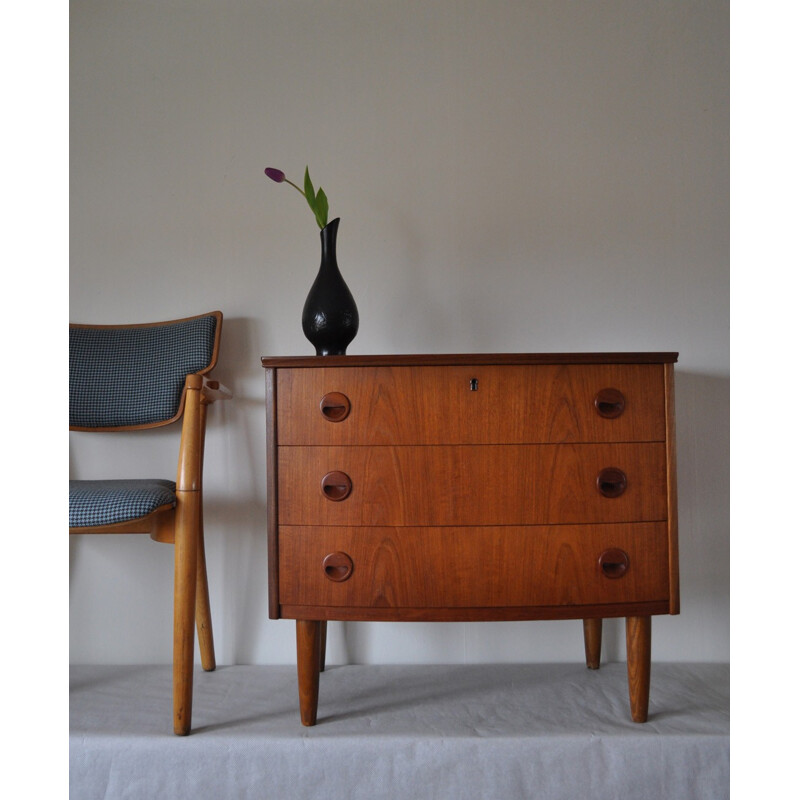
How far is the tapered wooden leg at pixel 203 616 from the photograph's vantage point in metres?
1.47

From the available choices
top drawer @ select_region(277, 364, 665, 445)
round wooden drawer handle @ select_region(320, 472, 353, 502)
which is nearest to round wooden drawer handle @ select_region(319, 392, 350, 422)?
top drawer @ select_region(277, 364, 665, 445)

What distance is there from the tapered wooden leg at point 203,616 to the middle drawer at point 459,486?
17.5 inches

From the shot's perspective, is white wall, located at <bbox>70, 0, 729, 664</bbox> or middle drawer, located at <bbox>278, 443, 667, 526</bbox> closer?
middle drawer, located at <bbox>278, 443, 667, 526</bbox>

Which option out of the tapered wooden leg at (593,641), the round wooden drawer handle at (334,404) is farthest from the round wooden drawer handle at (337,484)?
the tapered wooden leg at (593,641)

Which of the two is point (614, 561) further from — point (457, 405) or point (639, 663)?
point (457, 405)

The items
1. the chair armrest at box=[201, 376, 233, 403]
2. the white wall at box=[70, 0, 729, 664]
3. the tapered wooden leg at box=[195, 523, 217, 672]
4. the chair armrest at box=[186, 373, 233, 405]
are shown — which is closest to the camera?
the chair armrest at box=[186, 373, 233, 405]

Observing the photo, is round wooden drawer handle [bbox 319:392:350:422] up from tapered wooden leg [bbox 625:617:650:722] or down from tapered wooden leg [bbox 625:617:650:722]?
up

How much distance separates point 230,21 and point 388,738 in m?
1.82

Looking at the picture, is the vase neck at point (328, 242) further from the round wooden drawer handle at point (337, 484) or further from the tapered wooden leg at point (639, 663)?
the tapered wooden leg at point (639, 663)

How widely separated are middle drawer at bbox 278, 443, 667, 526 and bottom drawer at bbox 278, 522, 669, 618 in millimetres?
26

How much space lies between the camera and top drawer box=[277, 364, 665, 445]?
1.15 metres

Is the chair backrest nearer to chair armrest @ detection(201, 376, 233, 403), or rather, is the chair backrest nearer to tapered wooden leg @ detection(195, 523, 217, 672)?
chair armrest @ detection(201, 376, 233, 403)

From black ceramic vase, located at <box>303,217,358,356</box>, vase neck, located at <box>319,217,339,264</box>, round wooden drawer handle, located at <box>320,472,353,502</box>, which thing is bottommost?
round wooden drawer handle, located at <box>320,472,353,502</box>
